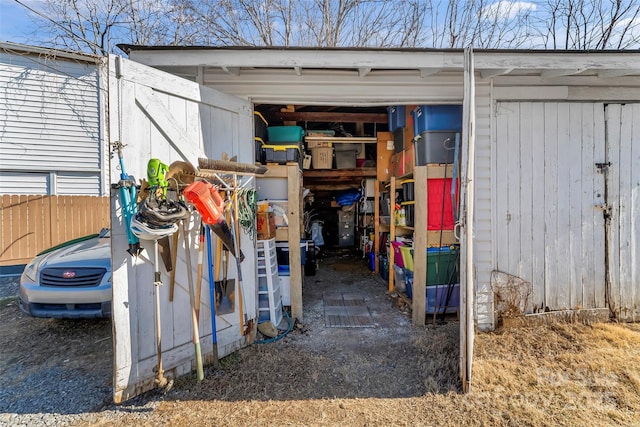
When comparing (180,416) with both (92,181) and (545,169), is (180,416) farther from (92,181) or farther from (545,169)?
(92,181)

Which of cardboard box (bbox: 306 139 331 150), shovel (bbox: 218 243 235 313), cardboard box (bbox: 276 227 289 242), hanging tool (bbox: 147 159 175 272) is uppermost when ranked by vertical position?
cardboard box (bbox: 306 139 331 150)

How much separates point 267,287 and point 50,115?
7278 mm

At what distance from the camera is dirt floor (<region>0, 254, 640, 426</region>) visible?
1.91m

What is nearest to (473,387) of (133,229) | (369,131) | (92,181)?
(133,229)

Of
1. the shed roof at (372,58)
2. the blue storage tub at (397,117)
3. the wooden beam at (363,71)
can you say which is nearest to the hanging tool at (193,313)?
the shed roof at (372,58)

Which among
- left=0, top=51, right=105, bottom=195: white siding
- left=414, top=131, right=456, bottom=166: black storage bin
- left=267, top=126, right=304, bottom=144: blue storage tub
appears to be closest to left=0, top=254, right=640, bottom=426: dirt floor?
left=414, top=131, right=456, bottom=166: black storage bin

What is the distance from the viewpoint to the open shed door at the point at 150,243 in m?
1.99

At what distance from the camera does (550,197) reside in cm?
312

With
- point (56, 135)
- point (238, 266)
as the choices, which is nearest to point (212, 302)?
point (238, 266)

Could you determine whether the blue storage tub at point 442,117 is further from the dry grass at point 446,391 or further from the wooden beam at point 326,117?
the dry grass at point 446,391

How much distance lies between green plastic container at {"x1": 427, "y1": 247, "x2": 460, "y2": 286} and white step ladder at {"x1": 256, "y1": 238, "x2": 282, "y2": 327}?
1.71 meters

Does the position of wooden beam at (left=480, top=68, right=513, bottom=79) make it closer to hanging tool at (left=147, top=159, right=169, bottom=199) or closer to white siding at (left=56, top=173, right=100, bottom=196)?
hanging tool at (left=147, top=159, right=169, bottom=199)

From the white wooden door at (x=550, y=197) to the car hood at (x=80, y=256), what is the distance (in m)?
4.20

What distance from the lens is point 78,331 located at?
3.21 metres
